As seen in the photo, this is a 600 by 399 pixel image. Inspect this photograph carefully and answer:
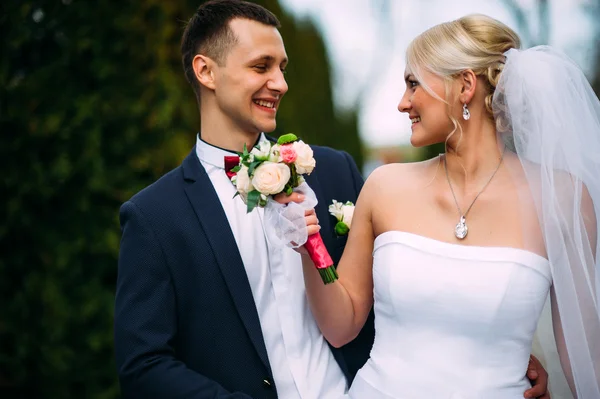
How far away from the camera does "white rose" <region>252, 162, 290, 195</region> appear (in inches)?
103

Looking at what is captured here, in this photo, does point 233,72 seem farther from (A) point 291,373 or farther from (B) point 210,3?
(A) point 291,373

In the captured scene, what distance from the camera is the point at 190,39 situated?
3645 millimetres

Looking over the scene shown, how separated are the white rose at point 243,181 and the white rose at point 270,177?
0.03 meters

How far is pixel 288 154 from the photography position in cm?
268

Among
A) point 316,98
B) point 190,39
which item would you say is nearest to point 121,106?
point 190,39

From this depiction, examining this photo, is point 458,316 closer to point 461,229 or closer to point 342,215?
point 461,229

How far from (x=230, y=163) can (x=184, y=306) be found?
0.66m

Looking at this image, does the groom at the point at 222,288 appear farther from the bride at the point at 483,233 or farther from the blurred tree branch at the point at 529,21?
the blurred tree branch at the point at 529,21

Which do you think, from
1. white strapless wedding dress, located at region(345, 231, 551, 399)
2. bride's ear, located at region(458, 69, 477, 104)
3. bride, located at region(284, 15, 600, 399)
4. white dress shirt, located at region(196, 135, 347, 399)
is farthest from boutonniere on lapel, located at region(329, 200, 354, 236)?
bride's ear, located at region(458, 69, 477, 104)

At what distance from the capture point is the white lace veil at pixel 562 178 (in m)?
2.76

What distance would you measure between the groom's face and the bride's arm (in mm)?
610

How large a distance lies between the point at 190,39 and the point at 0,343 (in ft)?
8.46

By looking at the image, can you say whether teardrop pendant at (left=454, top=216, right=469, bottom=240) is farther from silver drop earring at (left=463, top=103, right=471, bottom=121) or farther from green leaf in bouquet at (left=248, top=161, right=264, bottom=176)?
green leaf in bouquet at (left=248, top=161, right=264, bottom=176)

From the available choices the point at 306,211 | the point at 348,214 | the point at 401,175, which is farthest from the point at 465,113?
the point at 306,211
